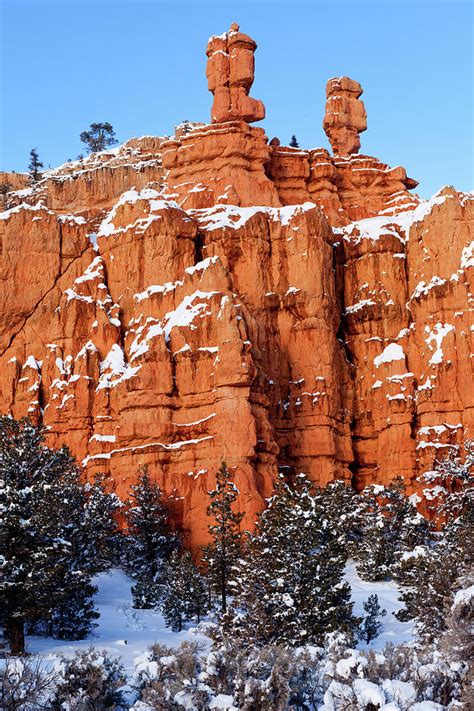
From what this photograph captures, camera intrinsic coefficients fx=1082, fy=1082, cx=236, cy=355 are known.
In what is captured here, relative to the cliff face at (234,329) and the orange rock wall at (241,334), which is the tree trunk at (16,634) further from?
the orange rock wall at (241,334)

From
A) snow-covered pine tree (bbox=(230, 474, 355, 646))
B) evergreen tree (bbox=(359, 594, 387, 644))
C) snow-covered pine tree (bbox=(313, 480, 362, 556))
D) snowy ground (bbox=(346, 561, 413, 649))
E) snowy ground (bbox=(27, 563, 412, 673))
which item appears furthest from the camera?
snow-covered pine tree (bbox=(313, 480, 362, 556))

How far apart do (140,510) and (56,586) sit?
2330cm

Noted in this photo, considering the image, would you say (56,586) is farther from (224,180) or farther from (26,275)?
(224,180)

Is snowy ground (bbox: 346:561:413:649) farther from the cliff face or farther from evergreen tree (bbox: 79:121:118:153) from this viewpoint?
evergreen tree (bbox: 79:121:118:153)

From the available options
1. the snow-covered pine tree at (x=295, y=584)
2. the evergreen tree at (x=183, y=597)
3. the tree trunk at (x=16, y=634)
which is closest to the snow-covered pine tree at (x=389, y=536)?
the evergreen tree at (x=183, y=597)

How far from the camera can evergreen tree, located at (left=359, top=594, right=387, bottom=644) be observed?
51.5 meters

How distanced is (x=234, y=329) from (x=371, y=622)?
91.6ft

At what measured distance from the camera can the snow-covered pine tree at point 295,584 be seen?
46500 mm

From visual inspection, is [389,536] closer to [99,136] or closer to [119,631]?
[119,631]

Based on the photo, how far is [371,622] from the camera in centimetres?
5238

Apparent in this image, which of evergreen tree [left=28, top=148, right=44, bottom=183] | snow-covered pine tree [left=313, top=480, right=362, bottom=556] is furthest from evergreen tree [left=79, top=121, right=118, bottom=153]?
snow-covered pine tree [left=313, top=480, right=362, bottom=556]

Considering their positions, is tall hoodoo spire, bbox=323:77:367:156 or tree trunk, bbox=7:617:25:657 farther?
tall hoodoo spire, bbox=323:77:367:156

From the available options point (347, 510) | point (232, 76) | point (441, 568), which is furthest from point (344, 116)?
point (441, 568)

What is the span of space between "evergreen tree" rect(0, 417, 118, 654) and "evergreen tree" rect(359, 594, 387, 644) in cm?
1292
